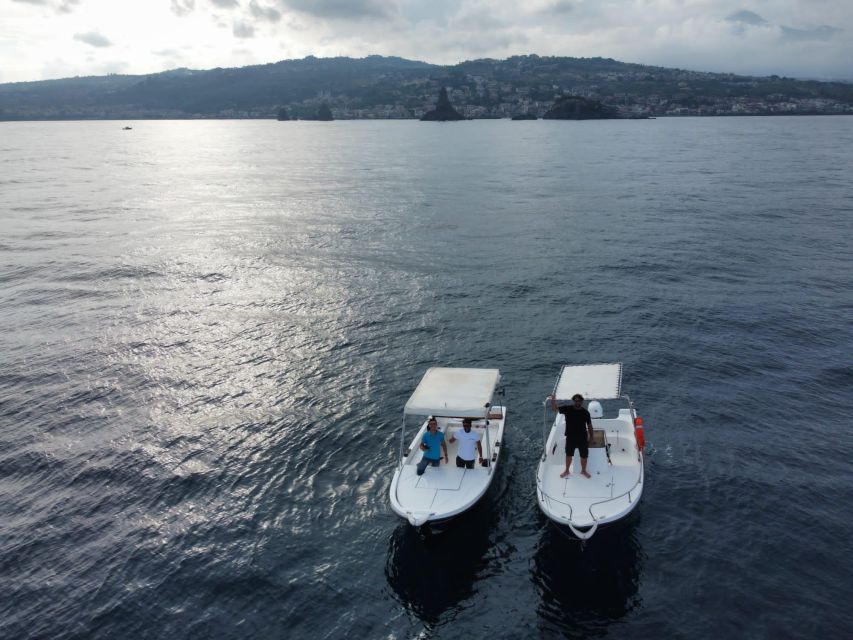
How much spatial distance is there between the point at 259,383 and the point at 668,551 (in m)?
20.4

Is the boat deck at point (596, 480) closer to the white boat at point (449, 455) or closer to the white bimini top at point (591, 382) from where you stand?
the white bimini top at point (591, 382)

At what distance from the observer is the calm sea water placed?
1780 centimetres

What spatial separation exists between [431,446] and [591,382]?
289 inches

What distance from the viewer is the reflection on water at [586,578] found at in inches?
669

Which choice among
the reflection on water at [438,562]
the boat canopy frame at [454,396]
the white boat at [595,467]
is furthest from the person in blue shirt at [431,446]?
the white boat at [595,467]

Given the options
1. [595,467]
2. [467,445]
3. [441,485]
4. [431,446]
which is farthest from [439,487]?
[595,467]

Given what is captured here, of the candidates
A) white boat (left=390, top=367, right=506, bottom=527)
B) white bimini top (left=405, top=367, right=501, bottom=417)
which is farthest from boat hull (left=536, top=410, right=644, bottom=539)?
white bimini top (left=405, top=367, right=501, bottom=417)

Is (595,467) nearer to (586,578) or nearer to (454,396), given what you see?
(586,578)

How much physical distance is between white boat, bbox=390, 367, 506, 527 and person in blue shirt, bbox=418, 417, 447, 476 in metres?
0.30

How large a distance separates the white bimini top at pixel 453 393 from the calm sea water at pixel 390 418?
11.3ft

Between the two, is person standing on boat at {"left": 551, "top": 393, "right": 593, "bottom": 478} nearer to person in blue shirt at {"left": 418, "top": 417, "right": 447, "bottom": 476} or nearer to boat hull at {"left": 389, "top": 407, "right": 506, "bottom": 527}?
boat hull at {"left": 389, "top": 407, "right": 506, "bottom": 527}

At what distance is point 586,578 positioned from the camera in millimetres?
18453

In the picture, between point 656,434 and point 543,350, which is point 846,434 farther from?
point 543,350

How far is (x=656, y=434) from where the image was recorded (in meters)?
26.0
